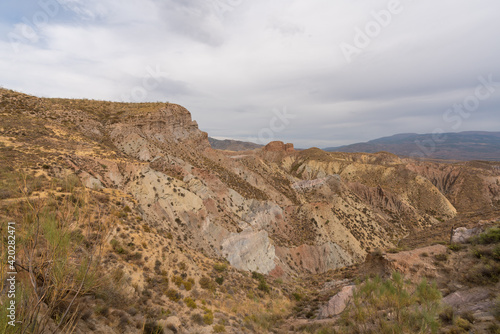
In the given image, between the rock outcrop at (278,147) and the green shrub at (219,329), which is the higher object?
the rock outcrop at (278,147)

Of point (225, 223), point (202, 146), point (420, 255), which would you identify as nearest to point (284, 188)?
point (202, 146)

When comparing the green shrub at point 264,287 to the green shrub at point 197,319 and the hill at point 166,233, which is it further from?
the green shrub at point 197,319

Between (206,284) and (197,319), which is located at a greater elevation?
(197,319)

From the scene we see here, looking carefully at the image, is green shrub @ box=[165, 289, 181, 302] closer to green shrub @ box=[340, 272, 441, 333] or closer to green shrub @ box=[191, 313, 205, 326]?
green shrub @ box=[191, 313, 205, 326]

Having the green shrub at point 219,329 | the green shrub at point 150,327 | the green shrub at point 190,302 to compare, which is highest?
the green shrub at point 150,327

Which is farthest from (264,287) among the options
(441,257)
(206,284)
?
(441,257)

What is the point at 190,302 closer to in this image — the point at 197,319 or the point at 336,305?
the point at 197,319

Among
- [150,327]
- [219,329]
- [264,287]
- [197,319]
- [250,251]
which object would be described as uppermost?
[150,327]

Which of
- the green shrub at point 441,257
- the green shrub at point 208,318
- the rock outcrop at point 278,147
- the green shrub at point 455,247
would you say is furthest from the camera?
the rock outcrop at point 278,147

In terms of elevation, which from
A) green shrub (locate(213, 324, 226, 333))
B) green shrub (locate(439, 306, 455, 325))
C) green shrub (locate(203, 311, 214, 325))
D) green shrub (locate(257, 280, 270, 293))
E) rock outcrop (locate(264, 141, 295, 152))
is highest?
rock outcrop (locate(264, 141, 295, 152))

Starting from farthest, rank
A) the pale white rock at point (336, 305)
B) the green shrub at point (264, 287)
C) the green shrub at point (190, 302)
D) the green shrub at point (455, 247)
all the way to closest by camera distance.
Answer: the green shrub at point (264, 287) < the green shrub at point (455, 247) < the pale white rock at point (336, 305) < the green shrub at point (190, 302)

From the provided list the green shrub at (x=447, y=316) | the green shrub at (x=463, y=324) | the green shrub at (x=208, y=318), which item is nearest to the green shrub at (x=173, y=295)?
the green shrub at (x=208, y=318)

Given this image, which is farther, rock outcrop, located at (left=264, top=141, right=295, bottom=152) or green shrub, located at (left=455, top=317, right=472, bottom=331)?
rock outcrop, located at (left=264, top=141, right=295, bottom=152)

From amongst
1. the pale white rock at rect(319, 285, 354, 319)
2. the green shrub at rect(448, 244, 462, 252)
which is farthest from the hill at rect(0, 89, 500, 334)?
the green shrub at rect(448, 244, 462, 252)
